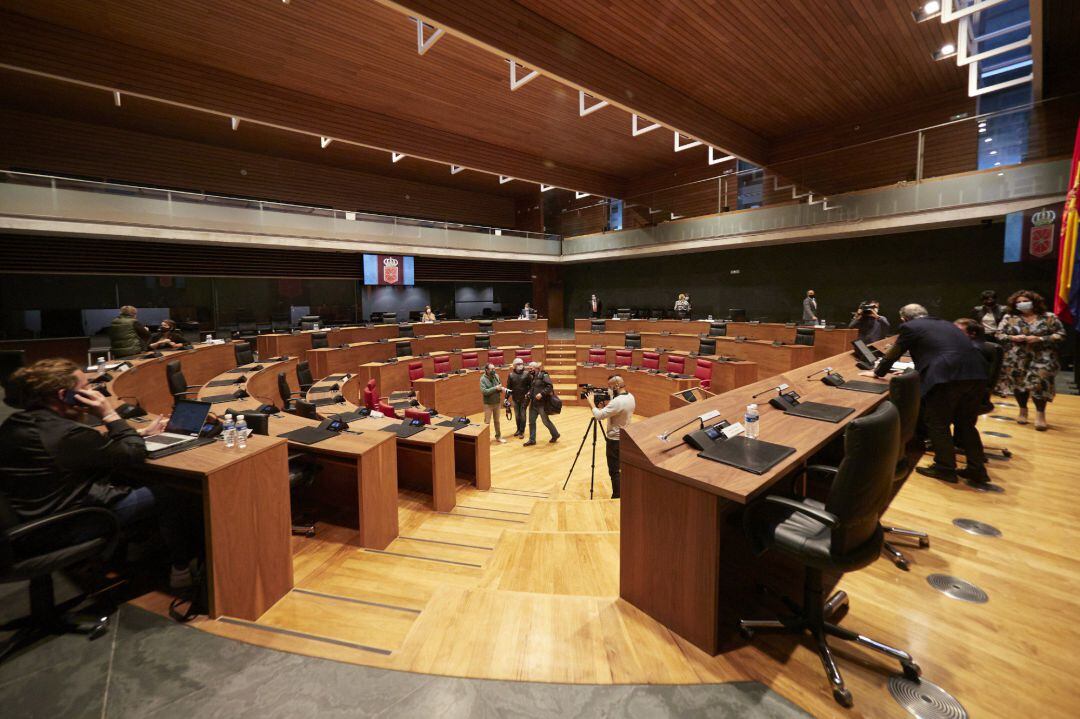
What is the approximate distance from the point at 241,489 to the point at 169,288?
38.2 ft

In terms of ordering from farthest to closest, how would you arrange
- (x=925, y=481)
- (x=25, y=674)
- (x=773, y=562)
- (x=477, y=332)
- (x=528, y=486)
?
(x=477, y=332) → (x=528, y=486) → (x=925, y=481) → (x=773, y=562) → (x=25, y=674)

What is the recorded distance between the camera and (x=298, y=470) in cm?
372

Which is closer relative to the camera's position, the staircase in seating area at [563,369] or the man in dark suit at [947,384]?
the man in dark suit at [947,384]

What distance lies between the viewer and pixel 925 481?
3791mm

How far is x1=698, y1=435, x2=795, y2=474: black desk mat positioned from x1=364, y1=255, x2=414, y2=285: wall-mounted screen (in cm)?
1287

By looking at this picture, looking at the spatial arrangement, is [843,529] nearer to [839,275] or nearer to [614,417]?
[614,417]

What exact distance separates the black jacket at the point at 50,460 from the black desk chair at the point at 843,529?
2.92 metres

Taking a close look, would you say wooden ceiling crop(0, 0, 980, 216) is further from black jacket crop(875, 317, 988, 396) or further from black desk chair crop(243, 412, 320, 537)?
black jacket crop(875, 317, 988, 396)

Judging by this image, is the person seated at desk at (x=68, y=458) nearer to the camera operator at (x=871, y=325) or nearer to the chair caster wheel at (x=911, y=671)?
the chair caster wheel at (x=911, y=671)

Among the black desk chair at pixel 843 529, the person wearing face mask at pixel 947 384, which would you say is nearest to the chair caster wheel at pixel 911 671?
the black desk chair at pixel 843 529

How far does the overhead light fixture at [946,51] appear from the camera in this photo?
693 centimetres

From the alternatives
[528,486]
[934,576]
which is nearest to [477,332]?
[528,486]

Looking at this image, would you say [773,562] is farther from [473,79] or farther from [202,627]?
Answer: [473,79]

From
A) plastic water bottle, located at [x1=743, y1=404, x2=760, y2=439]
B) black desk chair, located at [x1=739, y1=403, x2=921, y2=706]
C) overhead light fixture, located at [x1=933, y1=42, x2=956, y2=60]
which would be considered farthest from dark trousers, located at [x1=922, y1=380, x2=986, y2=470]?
overhead light fixture, located at [x1=933, y1=42, x2=956, y2=60]
